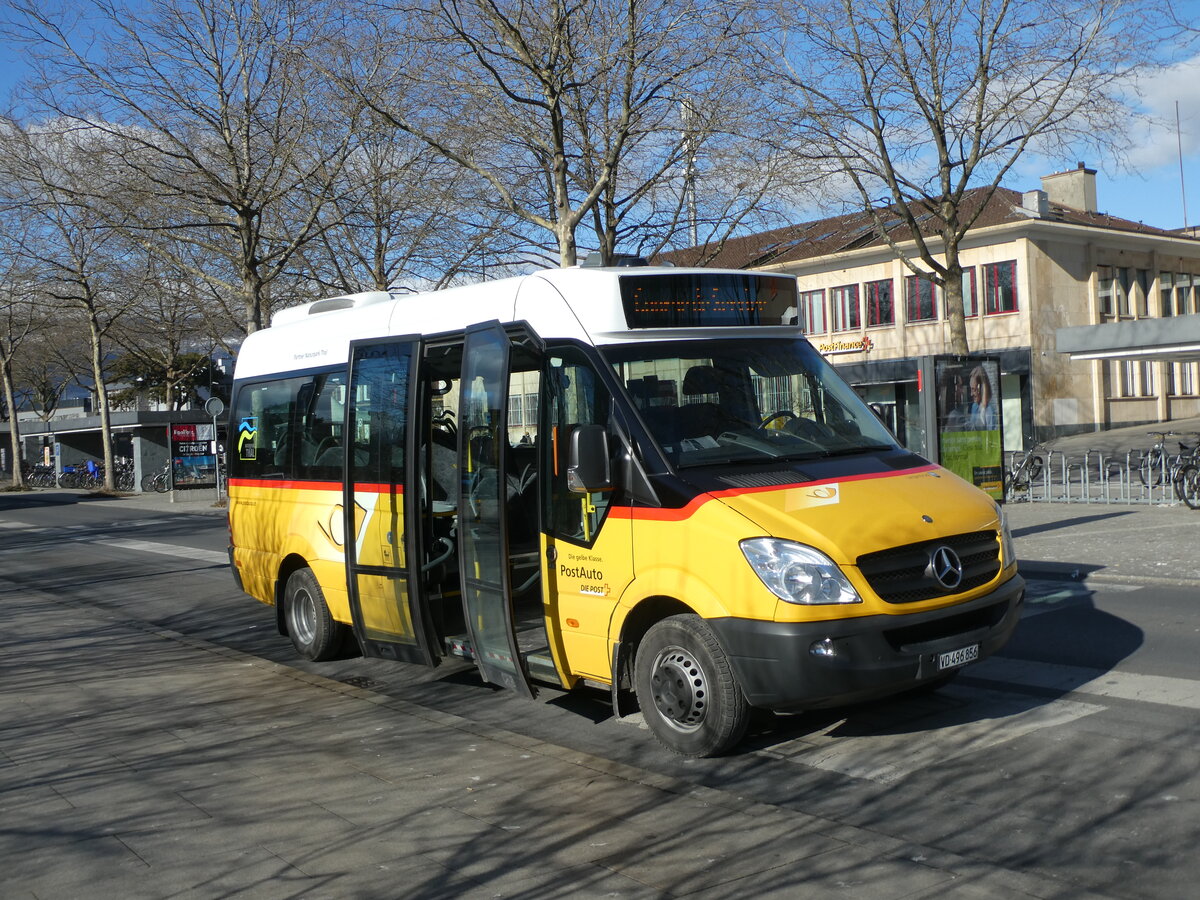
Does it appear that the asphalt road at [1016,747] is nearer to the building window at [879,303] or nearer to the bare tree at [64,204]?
the bare tree at [64,204]

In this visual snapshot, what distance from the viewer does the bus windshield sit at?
6582mm

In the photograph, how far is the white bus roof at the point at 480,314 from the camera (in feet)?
22.8

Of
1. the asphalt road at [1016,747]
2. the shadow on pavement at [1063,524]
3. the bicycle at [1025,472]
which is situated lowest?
the asphalt road at [1016,747]

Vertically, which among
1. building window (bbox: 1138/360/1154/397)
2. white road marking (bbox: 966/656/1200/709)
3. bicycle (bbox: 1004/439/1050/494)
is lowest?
white road marking (bbox: 966/656/1200/709)

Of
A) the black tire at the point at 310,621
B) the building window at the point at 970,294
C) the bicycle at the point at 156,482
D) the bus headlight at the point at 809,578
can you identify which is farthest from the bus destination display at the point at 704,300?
the bicycle at the point at 156,482

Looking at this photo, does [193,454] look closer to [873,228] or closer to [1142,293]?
[873,228]

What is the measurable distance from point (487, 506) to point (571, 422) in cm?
80

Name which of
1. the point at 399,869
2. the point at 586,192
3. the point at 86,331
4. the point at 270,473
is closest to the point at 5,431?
the point at 86,331

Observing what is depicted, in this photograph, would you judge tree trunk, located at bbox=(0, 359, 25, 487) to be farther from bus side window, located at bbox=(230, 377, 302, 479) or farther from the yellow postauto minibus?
the yellow postauto minibus

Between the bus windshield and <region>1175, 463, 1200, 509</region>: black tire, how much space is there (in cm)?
1391

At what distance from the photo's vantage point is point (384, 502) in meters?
8.48

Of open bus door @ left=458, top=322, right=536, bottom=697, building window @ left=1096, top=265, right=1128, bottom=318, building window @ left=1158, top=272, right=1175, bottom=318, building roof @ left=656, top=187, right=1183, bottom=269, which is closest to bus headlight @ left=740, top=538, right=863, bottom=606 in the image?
open bus door @ left=458, top=322, right=536, bottom=697

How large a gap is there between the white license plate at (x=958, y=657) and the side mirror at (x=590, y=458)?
1945 mm

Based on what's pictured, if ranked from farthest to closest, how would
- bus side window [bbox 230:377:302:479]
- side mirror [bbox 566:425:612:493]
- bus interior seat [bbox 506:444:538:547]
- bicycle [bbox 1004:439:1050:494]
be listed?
bicycle [bbox 1004:439:1050:494] → bus side window [bbox 230:377:302:479] → bus interior seat [bbox 506:444:538:547] → side mirror [bbox 566:425:612:493]
